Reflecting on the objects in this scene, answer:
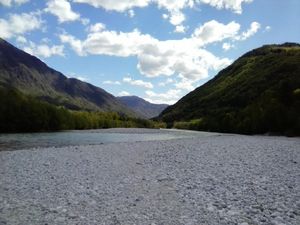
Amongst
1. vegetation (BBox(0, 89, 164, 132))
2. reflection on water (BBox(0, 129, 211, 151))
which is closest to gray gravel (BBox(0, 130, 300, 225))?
reflection on water (BBox(0, 129, 211, 151))

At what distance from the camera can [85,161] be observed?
27.6 meters

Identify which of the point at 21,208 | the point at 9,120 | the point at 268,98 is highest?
the point at 268,98

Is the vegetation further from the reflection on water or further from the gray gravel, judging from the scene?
the gray gravel

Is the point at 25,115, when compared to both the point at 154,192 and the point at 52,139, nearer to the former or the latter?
the point at 52,139

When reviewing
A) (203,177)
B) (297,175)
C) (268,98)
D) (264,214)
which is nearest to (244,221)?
(264,214)

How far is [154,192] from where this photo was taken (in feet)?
53.6

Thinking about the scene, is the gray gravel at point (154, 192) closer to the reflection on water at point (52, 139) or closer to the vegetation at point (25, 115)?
the reflection on water at point (52, 139)

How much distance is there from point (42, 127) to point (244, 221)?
10552 cm

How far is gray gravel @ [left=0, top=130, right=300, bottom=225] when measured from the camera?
12531 millimetres

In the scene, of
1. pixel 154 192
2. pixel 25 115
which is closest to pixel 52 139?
pixel 25 115

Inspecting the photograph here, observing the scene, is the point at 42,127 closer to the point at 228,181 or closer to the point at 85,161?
the point at 85,161

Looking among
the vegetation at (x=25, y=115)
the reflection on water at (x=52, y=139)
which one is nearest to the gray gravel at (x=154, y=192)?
the reflection on water at (x=52, y=139)

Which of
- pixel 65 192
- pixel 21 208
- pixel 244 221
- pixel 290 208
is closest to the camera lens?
pixel 244 221

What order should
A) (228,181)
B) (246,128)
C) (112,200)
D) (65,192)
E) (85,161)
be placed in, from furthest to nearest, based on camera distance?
(246,128) → (85,161) → (228,181) → (65,192) → (112,200)
